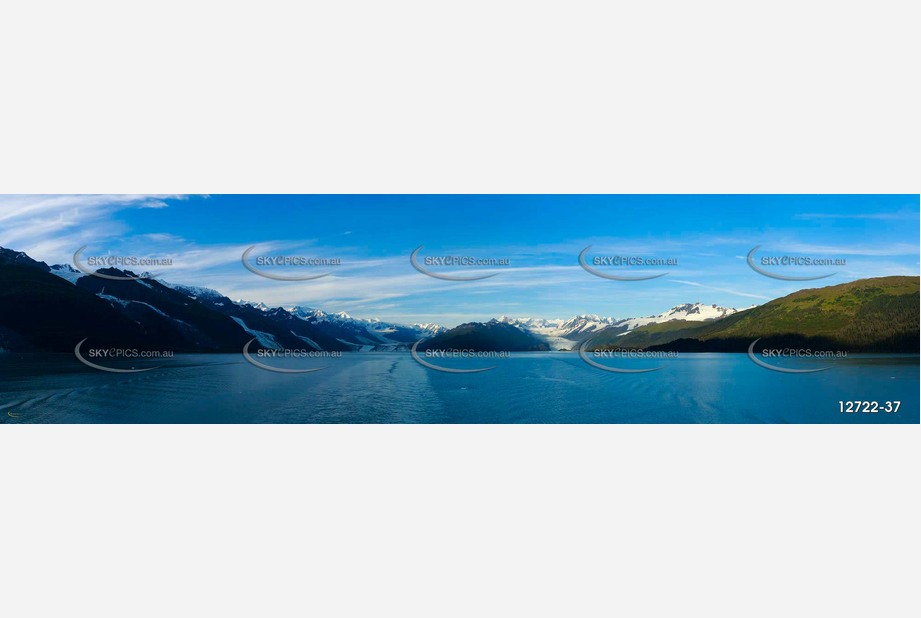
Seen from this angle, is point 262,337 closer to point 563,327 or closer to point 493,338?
point 493,338

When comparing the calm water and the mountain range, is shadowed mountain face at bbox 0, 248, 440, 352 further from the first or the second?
the calm water

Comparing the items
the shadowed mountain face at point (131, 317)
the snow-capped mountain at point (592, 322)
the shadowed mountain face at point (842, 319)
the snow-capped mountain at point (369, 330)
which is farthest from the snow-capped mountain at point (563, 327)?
the shadowed mountain face at point (131, 317)

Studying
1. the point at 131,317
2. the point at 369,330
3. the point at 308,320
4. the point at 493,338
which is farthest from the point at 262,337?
the point at 493,338

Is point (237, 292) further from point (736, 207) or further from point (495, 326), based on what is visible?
point (736, 207)

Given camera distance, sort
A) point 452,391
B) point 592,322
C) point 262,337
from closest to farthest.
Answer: point 452,391, point 262,337, point 592,322

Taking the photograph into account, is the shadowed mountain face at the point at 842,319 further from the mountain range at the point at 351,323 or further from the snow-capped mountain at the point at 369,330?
the snow-capped mountain at the point at 369,330
